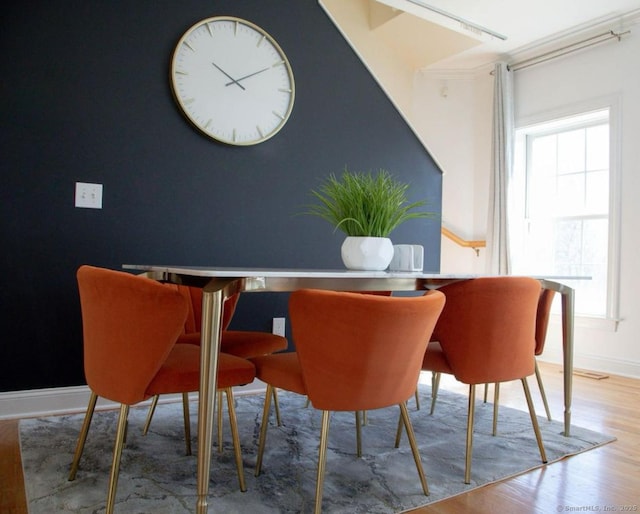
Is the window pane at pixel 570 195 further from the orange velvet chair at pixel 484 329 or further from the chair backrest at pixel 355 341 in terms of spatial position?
the chair backrest at pixel 355 341

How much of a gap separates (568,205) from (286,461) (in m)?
3.66

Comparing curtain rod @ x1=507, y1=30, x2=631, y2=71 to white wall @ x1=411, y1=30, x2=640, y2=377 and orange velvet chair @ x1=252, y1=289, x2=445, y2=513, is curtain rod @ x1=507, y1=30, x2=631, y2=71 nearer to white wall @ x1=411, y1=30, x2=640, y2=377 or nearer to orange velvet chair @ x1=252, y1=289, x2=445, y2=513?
white wall @ x1=411, y1=30, x2=640, y2=377

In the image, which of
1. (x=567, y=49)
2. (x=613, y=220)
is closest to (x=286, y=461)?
(x=613, y=220)

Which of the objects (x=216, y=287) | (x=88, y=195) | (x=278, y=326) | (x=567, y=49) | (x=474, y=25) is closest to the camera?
(x=216, y=287)

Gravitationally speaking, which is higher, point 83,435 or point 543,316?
point 543,316

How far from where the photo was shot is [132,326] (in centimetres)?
140

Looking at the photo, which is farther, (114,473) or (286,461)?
(286,461)

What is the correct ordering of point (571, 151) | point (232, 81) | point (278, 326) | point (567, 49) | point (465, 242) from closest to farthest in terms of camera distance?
point (232, 81), point (278, 326), point (567, 49), point (571, 151), point (465, 242)

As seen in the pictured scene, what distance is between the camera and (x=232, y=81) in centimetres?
281

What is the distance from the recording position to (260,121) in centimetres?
291

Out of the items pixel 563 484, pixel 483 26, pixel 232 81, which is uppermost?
pixel 483 26

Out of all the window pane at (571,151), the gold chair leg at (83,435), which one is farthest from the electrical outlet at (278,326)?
the window pane at (571,151)

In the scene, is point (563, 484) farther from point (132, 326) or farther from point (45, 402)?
point (45, 402)

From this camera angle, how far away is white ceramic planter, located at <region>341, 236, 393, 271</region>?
6.20 feet
